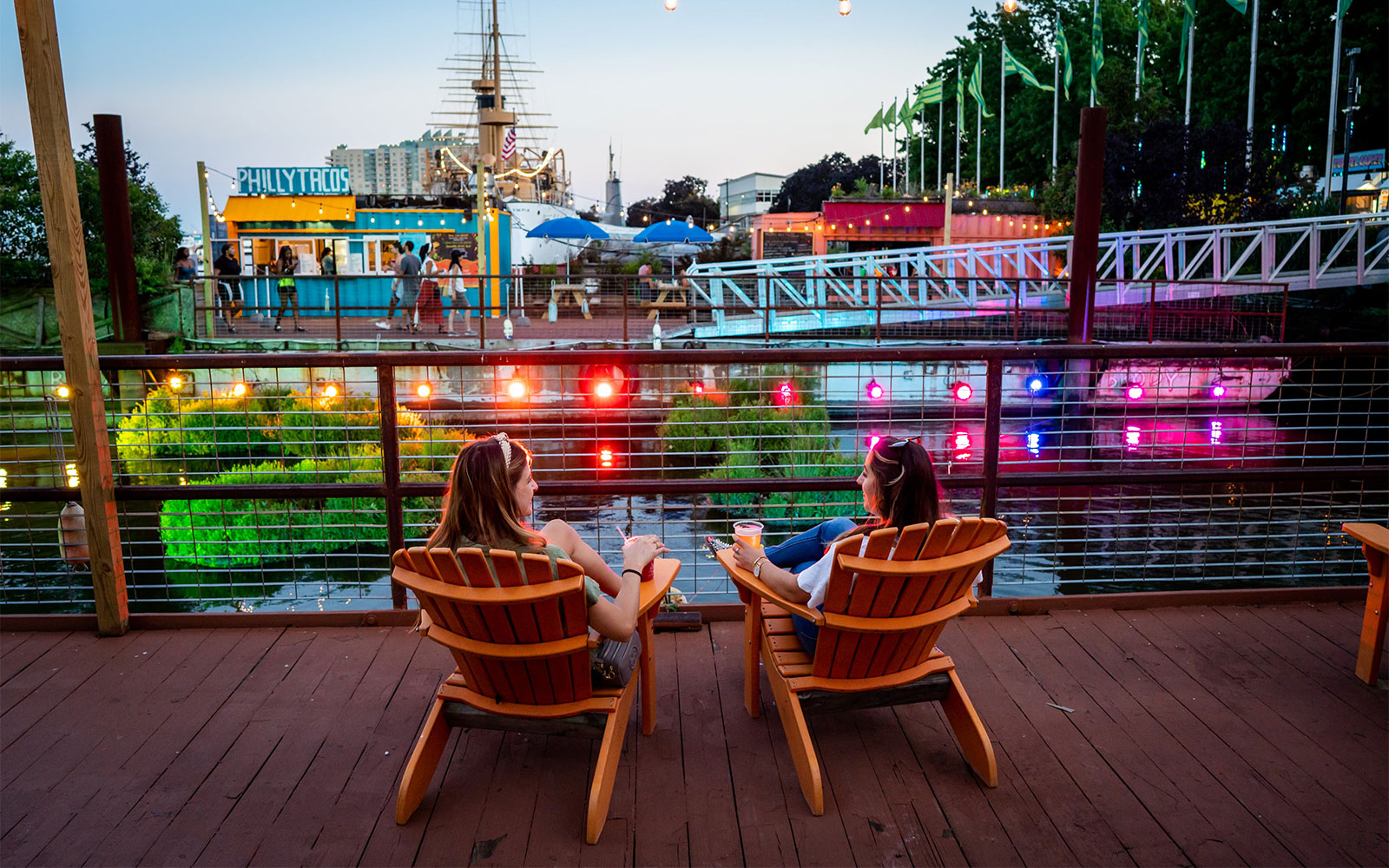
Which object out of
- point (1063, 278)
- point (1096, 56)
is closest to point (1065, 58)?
point (1096, 56)

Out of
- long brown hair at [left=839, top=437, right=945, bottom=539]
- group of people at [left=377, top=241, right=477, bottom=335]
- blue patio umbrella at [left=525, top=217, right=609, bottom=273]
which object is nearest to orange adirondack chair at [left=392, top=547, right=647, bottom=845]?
long brown hair at [left=839, top=437, right=945, bottom=539]

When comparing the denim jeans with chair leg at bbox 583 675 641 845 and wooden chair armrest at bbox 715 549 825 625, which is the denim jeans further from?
chair leg at bbox 583 675 641 845

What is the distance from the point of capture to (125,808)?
2777 millimetres

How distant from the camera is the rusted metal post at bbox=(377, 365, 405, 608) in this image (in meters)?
4.04

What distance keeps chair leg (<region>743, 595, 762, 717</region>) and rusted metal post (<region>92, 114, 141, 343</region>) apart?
8.03 m

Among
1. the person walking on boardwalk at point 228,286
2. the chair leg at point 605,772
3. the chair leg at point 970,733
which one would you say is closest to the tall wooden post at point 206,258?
the person walking on boardwalk at point 228,286

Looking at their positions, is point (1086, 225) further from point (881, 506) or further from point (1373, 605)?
point (881, 506)

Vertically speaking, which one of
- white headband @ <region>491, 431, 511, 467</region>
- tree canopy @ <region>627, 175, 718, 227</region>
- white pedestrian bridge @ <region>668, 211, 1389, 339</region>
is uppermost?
tree canopy @ <region>627, 175, 718, 227</region>

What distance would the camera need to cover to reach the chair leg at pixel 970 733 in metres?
2.87

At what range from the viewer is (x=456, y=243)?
27.0 metres

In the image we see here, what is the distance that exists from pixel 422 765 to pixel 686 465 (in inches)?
274

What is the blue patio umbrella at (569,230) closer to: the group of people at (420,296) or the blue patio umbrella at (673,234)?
the blue patio umbrella at (673,234)

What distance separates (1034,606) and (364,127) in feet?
216

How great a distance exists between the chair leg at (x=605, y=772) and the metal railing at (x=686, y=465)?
A: 1.02 meters
